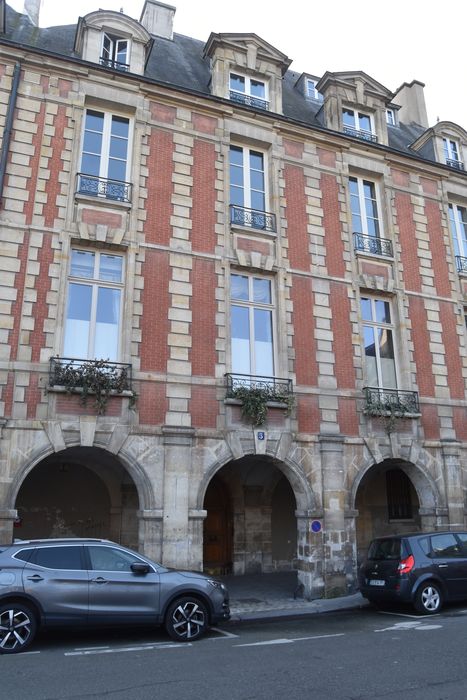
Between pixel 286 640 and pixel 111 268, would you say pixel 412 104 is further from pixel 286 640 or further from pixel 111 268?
pixel 286 640

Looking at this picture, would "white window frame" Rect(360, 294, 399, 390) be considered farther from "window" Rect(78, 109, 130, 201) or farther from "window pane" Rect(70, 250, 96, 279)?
"window pane" Rect(70, 250, 96, 279)

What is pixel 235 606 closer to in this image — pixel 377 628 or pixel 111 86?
pixel 377 628

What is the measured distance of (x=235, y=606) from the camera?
10758 millimetres

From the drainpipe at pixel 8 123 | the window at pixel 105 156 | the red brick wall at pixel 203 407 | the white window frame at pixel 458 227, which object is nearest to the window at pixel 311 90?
the white window frame at pixel 458 227

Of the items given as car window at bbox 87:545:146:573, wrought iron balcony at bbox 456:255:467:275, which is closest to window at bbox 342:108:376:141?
wrought iron balcony at bbox 456:255:467:275

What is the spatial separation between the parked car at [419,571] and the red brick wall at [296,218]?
21.6ft

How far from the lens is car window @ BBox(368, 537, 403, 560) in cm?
1000

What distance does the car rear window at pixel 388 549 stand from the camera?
9.92 meters

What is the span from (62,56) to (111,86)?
3.83 feet

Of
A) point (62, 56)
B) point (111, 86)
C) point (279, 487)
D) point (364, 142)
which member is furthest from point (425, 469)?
point (62, 56)

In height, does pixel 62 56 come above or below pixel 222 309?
above

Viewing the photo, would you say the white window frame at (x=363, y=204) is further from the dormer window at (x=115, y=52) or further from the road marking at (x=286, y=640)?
the road marking at (x=286, y=640)

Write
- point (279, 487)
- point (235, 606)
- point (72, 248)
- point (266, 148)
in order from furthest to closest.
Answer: point (279, 487)
point (266, 148)
point (72, 248)
point (235, 606)

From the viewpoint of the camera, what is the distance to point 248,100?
48.5 feet
